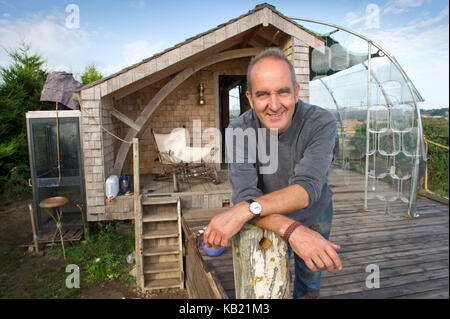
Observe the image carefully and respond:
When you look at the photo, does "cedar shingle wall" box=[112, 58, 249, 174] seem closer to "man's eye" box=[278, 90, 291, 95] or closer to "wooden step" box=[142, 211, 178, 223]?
"wooden step" box=[142, 211, 178, 223]

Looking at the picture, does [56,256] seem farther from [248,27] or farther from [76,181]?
[248,27]

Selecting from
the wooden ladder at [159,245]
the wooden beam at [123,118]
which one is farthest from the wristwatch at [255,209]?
the wooden beam at [123,118]

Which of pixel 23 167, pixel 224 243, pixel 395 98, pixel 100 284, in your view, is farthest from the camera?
pixel 23 167

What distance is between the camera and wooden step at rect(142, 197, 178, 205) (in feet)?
18.6

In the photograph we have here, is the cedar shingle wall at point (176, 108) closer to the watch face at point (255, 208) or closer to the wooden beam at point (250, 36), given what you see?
the wooden beam at point (250, 36)

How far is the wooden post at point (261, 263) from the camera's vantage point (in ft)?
4.20

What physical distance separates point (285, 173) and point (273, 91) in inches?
20.3

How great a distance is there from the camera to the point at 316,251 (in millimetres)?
1106

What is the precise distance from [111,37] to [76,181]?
11.1ft

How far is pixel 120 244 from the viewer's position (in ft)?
21.5

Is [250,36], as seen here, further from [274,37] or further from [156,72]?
[156,72]

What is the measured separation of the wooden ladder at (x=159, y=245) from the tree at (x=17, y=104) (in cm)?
611

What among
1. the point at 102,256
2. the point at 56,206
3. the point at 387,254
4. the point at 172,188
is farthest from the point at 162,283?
the point at 387,254
